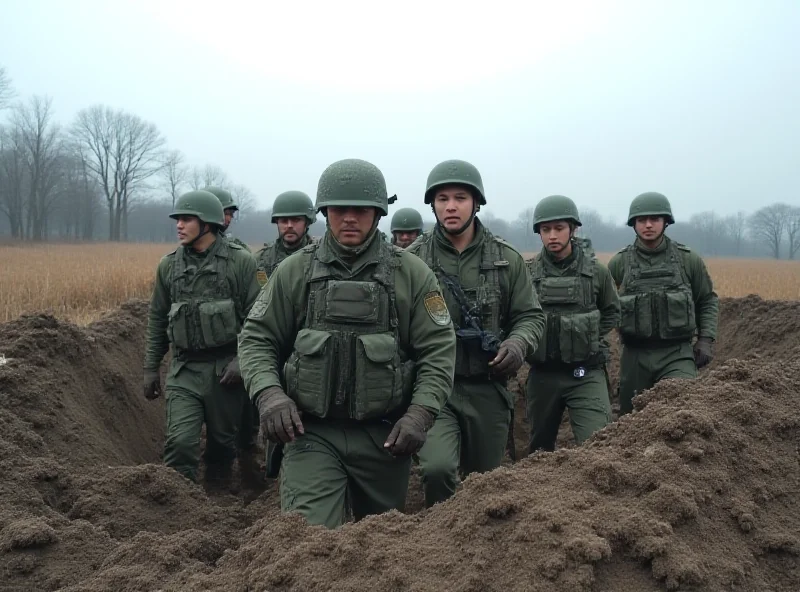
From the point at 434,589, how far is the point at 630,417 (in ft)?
6.04

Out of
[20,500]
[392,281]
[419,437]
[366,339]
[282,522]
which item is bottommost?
[20,500]

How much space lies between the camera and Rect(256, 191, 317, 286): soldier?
7.79 metres

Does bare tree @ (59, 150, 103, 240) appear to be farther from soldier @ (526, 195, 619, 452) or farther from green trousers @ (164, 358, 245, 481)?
soldier @ (526, 195, 619, 452)

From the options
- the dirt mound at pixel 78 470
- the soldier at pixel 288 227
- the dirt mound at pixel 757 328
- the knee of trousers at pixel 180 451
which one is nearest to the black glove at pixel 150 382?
the dirt mound at pixel 78 470

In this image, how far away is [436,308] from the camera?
11.7 feet

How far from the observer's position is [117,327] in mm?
8539

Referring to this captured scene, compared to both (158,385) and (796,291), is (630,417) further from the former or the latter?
(796,291)

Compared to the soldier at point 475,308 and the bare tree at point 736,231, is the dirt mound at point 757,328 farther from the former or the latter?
the bare tree at point 736,231

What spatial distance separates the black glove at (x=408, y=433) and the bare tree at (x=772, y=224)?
242 ft

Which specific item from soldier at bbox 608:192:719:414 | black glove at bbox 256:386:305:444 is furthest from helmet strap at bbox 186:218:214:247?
soldier at bbox 608:192:719:414

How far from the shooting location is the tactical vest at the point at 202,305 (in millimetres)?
5633

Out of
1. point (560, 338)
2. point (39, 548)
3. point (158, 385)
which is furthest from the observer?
point (158, 385)

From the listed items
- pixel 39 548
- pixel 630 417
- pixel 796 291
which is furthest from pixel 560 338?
pixel 796 291

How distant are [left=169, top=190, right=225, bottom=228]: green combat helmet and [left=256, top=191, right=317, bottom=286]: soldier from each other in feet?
5.57
